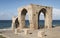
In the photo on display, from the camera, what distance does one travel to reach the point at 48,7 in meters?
34.4

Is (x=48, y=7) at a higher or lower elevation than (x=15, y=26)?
higher

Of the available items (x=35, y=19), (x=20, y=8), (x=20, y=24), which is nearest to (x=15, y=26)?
(x=20, y=24)

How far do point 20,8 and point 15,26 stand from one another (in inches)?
185

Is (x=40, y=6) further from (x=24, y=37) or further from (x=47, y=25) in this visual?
(x=24, y=37)

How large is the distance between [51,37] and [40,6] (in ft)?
39.2

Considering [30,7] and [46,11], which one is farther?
[46,11]

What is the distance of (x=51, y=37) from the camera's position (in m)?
22.0

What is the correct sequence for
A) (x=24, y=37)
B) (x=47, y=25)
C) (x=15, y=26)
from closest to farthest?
(x=24, y=37), (x=47, y=25), (x=15, y=26)

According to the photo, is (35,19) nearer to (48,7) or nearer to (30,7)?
(30,7)

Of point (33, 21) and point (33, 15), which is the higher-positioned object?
point (33, 15)

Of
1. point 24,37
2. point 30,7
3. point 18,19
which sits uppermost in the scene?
point 30,7

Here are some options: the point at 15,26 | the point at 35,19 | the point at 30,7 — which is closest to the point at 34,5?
the point at 30,7

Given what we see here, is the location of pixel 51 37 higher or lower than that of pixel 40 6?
lower

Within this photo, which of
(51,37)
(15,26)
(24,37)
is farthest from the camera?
(15,26)
